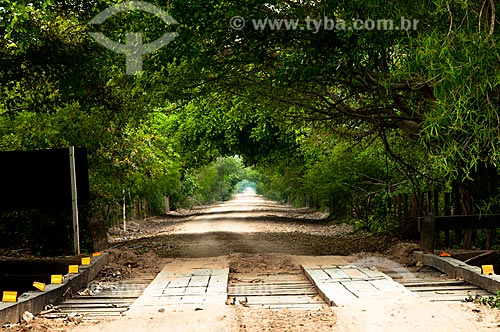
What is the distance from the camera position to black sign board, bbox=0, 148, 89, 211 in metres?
12.6

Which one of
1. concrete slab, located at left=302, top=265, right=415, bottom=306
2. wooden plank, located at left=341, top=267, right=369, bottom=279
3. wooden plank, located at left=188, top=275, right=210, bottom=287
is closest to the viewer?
concrete slab, located at left=302, top=265, right=415, bottom=306

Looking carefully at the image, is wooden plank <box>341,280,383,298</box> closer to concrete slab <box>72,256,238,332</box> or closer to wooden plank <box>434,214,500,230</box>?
concrete slab <box>72,256,238,332</box>

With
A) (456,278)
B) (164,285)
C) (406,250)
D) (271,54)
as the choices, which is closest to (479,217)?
(406,250)

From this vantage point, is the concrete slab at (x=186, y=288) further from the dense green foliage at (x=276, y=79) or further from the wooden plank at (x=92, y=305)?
the dense green foliage at (x=276, y=79)

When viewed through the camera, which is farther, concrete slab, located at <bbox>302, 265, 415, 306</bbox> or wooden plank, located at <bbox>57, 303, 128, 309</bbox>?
wooden plank, located at <bbox>57, 303, 128, 309</bbox>

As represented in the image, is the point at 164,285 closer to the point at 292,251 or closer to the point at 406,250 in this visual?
the point at 406,250

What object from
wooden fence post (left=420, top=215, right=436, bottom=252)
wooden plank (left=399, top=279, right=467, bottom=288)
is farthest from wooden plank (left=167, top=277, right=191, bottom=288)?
wooden fence post (left=420, top=215, right=436, bottom=252)

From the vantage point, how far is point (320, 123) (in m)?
17.8

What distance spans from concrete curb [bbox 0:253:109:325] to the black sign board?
183 centimetres

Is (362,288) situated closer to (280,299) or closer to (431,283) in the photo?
(280,299)

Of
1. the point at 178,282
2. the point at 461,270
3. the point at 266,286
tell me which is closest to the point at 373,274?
the point at 461,270

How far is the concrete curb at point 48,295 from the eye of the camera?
23.2 feet

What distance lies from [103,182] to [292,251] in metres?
5.21

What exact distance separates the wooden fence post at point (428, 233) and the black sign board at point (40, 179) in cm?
621
